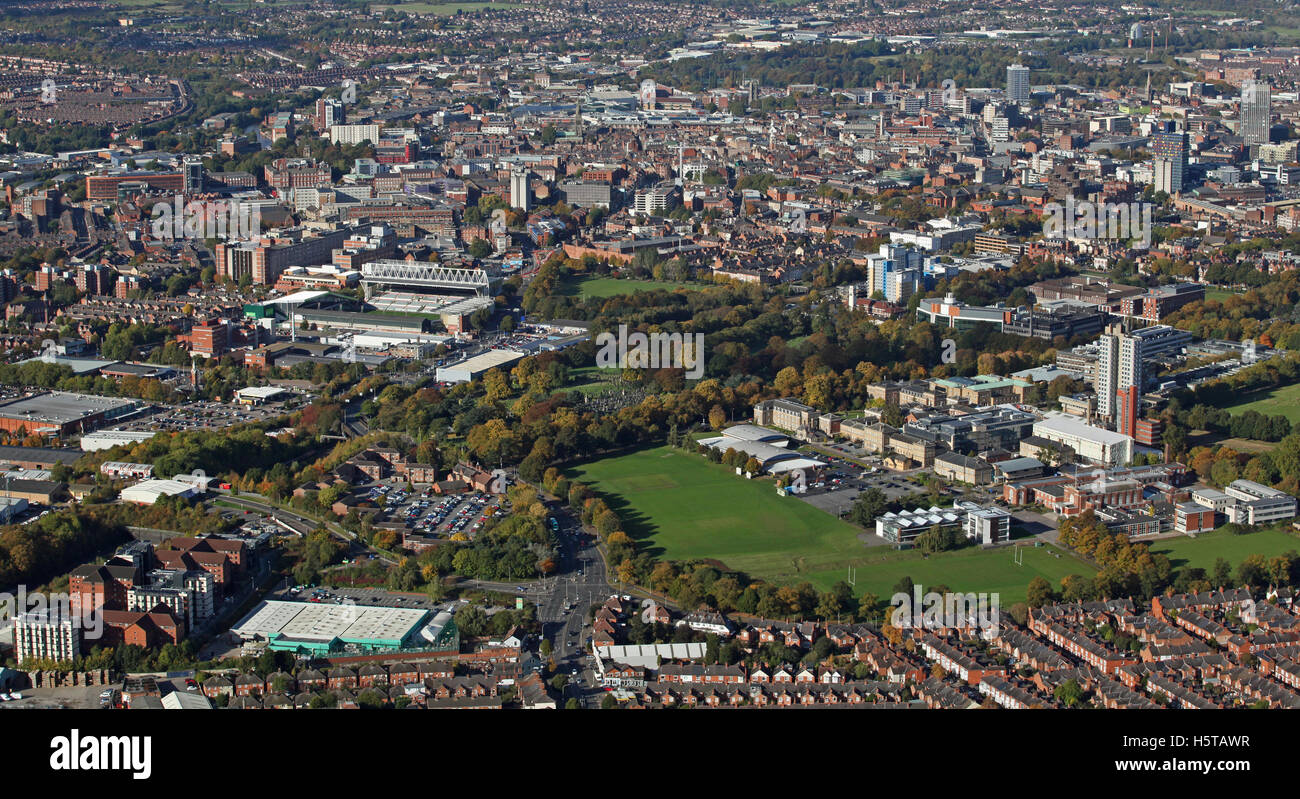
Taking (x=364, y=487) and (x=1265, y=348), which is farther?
(x=1265, y=348)

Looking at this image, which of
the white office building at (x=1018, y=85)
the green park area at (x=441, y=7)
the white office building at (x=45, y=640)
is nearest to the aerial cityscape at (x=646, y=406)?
the white office building at (x=45, y=640)

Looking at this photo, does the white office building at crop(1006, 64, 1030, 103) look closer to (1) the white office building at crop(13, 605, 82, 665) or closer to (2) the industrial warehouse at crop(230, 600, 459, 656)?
(2) the industrial warehouse at crop(230, 600, 459, 656)

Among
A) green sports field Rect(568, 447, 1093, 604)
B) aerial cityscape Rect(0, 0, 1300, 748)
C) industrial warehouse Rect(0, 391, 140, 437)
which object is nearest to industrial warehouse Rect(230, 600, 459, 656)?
aerial cityscape Rect(0, 0, 1300, 748)

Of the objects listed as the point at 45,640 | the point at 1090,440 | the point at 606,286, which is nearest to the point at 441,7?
the point at 606,286

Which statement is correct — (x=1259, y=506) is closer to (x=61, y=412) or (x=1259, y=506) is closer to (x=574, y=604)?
(x=574, y=604)

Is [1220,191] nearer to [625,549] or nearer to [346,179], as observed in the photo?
[346,179]

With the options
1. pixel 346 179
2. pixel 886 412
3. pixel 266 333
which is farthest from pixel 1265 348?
pixel 346 179
